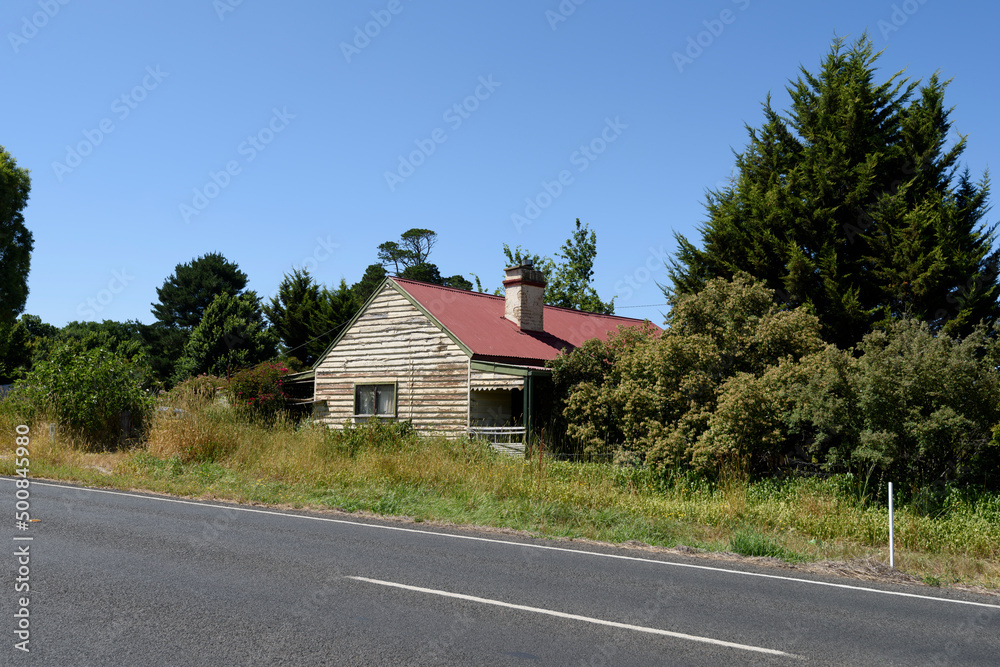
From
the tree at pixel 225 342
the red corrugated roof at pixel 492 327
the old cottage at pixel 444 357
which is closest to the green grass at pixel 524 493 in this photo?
the old cottage at pixel 444 357

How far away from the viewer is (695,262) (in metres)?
21.9

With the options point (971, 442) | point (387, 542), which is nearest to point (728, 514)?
point (971, 442)

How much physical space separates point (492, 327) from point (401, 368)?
11.1ft

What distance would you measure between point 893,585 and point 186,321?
53832 mm

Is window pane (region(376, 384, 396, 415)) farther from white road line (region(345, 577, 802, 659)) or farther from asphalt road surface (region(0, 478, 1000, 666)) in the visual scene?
white road line (region(345, 577, 802, 659))

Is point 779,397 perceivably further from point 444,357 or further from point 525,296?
point 525,296

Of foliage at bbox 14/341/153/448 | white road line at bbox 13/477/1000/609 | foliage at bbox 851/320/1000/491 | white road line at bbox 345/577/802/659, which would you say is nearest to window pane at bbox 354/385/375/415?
foliage at bbox 14/341/153/448

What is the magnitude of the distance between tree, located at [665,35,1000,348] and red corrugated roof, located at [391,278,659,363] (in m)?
5.70

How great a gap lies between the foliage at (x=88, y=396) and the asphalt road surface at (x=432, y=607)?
42.5ft

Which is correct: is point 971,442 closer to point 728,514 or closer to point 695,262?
point 728,514

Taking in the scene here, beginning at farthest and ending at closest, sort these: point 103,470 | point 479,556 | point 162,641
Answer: point 103,470 → point 479,556 → point 162,641

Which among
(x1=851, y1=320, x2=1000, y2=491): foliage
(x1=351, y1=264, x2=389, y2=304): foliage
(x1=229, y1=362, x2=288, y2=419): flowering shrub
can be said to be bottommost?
(x1=851, y1=320, x2=1000, y2=491): foliage

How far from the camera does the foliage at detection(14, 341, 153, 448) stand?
2156 centimetres

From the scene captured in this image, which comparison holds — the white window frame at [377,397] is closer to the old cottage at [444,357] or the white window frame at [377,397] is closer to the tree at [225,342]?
the old cottage at [444,357]
